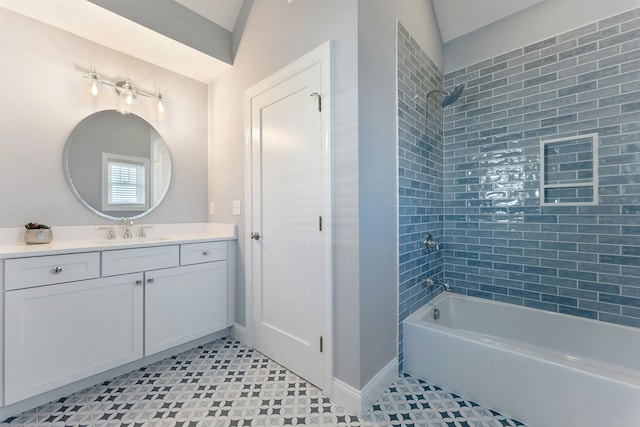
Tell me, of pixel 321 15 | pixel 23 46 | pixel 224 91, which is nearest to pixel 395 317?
pixel 321 15

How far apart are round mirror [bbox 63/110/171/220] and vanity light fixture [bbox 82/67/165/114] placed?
0.10 m

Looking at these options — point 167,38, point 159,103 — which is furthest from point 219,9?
point 159,103

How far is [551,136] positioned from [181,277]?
118 inches

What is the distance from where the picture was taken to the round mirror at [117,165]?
2.01 metres

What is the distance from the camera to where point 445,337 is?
67.4 inches

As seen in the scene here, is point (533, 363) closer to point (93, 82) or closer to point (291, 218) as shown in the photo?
point (291, 218)

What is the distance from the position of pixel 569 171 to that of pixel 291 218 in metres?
2.03

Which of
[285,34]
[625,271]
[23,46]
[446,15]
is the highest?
[446,15]

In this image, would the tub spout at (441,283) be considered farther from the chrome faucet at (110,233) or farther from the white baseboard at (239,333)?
the chrome faucet at (110,233)

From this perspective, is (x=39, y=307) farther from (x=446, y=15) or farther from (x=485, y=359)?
(x=446, y=15)

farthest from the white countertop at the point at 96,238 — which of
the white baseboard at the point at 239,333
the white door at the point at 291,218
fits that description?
the white baseboard at the point at 239,333

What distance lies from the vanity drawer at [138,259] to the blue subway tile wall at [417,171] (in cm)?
167

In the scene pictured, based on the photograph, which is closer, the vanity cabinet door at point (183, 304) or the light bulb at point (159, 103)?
the vanity cabinet door at point (183, 304)

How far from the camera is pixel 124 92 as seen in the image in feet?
7.19
